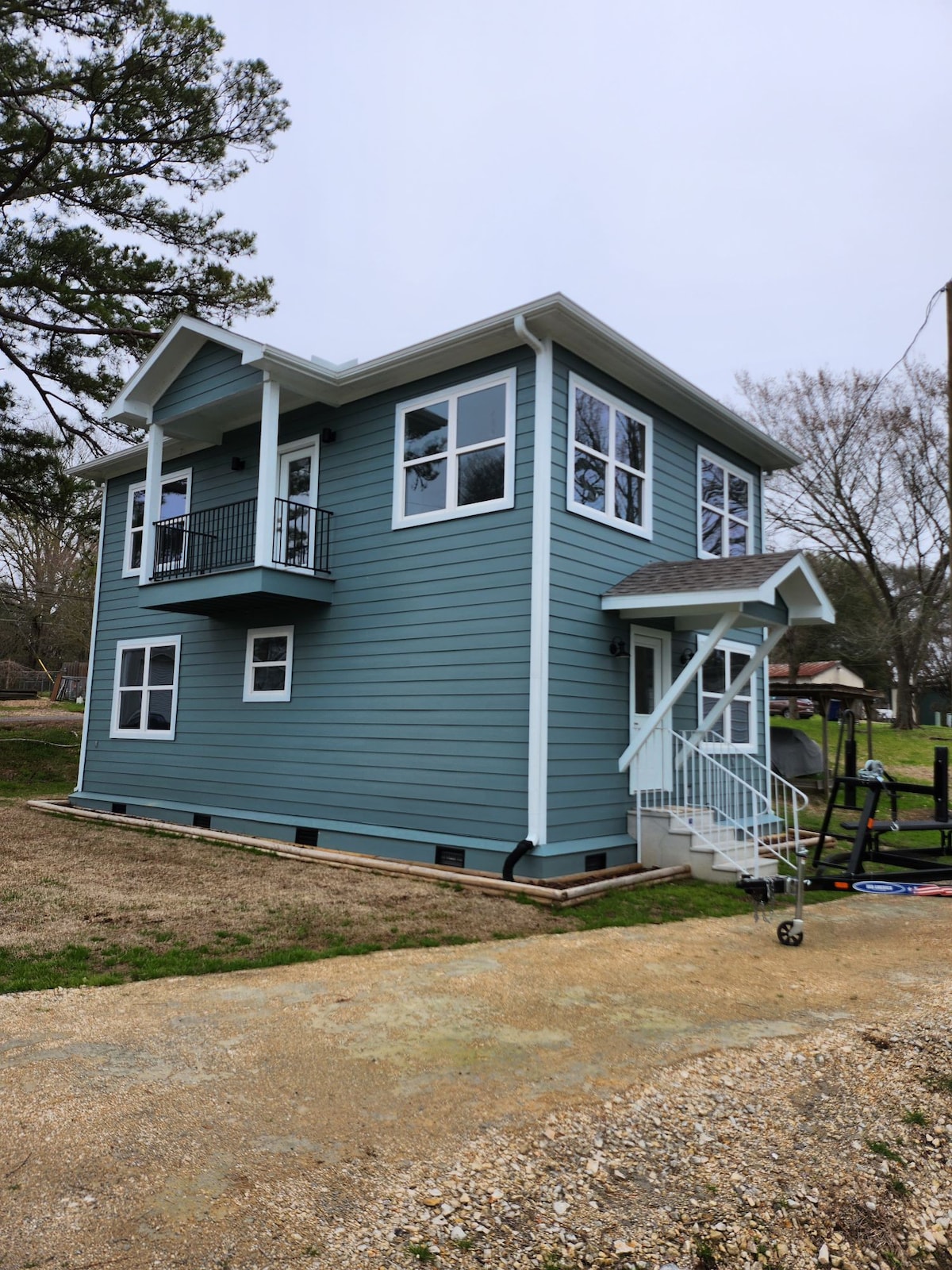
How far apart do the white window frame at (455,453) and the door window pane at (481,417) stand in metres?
0.05

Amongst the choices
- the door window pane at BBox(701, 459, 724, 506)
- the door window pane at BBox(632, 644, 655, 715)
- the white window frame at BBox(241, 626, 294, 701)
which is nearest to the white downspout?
the door window pane at BBox(632, 644, 655, 715)

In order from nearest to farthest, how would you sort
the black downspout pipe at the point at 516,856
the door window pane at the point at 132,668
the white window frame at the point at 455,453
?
the black downspout pipe at the point at 516,856, the white window frame at the point at 455,453, the door window pane at the point at 132,668

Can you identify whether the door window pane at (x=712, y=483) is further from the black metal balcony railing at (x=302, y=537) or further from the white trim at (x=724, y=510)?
the black metal balcony railing at (x=302, y=537)

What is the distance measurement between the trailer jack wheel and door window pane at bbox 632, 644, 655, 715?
12.6 feet

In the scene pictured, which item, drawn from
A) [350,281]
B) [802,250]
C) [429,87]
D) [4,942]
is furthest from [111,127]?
[350,281]

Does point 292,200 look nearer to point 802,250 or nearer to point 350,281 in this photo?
point 802,250

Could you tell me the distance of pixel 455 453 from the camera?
9500 millimetres

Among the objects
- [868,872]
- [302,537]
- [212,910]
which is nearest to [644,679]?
[868,872]

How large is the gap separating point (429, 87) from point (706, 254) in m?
15.2

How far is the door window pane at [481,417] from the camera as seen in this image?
9211mm

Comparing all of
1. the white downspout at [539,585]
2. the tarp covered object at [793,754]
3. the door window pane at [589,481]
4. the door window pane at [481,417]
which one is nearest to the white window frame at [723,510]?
the door window pane at [589,481]

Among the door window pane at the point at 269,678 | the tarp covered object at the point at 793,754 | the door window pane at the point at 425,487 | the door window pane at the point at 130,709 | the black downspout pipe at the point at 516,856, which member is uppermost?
the door window pane at the point at 425,487

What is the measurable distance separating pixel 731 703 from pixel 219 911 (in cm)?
753

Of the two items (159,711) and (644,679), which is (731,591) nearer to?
(644,679)
